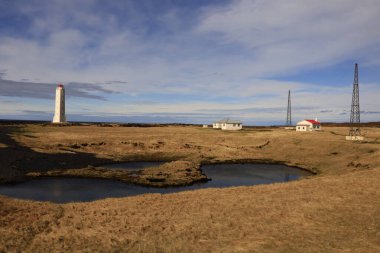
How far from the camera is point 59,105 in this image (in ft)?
393

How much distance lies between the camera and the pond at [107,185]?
3153 cm

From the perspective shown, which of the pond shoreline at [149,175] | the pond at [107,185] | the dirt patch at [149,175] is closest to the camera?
the pond at [107,185]

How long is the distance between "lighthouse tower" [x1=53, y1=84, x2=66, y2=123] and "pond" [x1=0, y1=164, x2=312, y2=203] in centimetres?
8257

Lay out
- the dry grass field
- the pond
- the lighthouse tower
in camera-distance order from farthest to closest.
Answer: the lighthouse tower
the pond
the dry grass field

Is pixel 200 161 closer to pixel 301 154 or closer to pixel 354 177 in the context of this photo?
pixel 301 154

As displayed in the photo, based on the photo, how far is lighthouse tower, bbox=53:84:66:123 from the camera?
117406 millimetres

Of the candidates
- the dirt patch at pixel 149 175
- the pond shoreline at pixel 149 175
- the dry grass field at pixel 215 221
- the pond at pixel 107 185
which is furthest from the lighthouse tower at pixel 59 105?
the dry grass field at pixel 215 221

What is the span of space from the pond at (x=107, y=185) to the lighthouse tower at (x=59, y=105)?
271 ft

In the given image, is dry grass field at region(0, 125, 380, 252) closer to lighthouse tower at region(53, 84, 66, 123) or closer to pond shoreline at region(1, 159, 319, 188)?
pond shoreline at region(1, 159, 319, 188)

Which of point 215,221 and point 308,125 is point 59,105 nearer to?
point 308,125

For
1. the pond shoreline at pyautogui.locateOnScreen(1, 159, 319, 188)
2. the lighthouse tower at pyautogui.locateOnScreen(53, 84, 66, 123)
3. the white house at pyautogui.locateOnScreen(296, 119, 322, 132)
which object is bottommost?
the pond shoreline at pyautogui.locateOnScreen(1, 159, 319, 188)

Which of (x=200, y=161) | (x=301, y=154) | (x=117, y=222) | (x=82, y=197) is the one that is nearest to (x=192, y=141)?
(x=200, y=161)

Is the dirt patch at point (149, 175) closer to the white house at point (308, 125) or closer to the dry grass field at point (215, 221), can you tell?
the dry grass field at point (215, 221)

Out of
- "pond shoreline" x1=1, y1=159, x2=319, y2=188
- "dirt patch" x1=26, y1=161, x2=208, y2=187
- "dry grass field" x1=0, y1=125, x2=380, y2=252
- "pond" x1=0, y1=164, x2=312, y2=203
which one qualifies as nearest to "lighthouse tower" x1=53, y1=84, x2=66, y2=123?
"pond shoreline" x1=1, y1=159, x2=319, y2=188
